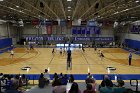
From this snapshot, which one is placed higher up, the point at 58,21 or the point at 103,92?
the point at 58,21

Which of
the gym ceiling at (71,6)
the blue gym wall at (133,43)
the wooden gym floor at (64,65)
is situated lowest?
the wooden gym floor at (64,65)

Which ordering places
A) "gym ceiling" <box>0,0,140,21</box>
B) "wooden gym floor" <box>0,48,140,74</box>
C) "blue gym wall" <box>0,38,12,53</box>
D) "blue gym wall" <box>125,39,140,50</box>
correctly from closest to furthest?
"gym ceiling" <box>0,0,140,21</box> → "wooden gym floor" <box>0,48,140,74</box> → "blue gym wall" <box>125,39,140,50</box> → "blue gym wall" <box>0,38,12,53</box>

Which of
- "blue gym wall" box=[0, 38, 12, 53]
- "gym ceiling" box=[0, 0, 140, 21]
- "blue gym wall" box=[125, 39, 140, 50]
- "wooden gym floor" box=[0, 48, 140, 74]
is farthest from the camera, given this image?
"blue gym wall" box=[0, 38, 12, 53]

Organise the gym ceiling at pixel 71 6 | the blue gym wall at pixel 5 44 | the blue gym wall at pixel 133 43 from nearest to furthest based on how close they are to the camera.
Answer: the gym ceiling at pixel 71 6 < the blue gym wall at pixel 133 43 < the blue gym wall at pixel 5 44

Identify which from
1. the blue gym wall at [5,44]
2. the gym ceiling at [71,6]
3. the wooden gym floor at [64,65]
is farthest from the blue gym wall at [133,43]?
the blue gym wall at [5,44]

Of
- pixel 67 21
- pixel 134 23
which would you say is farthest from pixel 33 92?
pixel 134 23

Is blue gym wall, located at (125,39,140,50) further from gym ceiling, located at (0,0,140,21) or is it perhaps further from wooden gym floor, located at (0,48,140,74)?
gym ceiling, located at (0,0,140,21)

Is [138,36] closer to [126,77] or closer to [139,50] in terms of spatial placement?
[139,50]

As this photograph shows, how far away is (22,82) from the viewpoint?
44.5 ft

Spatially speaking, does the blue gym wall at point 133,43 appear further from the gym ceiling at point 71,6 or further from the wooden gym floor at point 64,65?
the gym ceiling at point 71,6

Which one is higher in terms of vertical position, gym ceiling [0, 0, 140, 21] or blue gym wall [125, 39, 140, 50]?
gym ceiling [0, 0, 140, 21]

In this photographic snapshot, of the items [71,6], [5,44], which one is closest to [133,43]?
[71,6]

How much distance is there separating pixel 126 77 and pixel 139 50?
23.6m

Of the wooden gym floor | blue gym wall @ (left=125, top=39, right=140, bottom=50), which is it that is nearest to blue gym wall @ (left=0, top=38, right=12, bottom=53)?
the wooden gym floor
